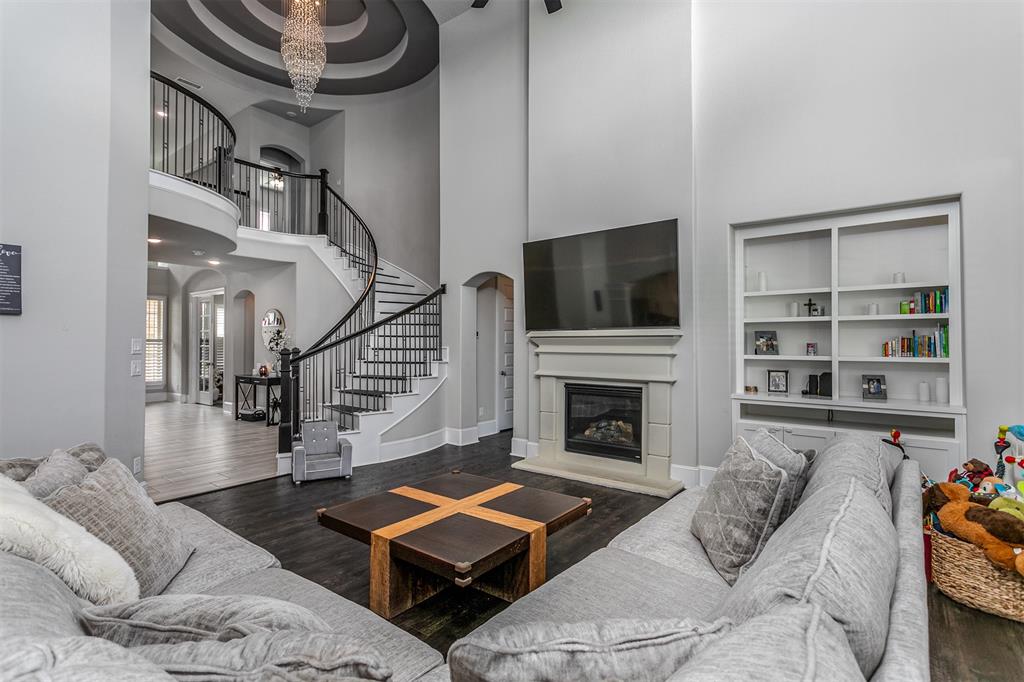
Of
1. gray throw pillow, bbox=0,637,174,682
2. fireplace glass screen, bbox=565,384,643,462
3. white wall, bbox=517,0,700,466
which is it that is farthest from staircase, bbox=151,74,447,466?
gray throw pillow, bbox=0,637,174,682

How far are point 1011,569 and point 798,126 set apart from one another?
3.36 m

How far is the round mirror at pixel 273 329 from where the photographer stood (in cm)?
780

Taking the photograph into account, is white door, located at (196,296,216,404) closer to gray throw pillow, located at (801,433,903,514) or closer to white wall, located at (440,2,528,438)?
white wall, located at (440,2,528,438)

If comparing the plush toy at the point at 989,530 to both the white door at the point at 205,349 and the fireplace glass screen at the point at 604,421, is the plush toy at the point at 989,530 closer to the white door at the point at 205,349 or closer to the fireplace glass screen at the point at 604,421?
the fireplace glass screen at the point at 604,421

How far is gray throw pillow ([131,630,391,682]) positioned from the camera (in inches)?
28.1

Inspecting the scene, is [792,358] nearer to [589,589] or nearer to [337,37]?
[589,589]

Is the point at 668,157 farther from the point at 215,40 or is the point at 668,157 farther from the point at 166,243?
the point at 215,40

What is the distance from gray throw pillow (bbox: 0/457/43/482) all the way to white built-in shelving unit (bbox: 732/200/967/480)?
4424 mm

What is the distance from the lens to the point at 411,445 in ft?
18.9

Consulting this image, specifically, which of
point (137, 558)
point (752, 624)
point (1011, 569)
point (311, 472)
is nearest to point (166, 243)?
point (311, 472)

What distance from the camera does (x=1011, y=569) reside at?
197cm

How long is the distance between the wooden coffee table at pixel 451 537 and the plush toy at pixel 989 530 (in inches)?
60.8

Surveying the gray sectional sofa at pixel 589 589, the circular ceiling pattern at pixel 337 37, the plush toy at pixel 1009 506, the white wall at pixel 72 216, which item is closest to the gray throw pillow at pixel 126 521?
the gray sectional sofa at pixel 589 589

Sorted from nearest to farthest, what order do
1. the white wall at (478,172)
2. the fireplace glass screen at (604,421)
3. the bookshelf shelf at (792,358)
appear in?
the bookshelf shelf at (792,358)
the fireplace glass screen at (604,421)
the white wall at (478,172)
